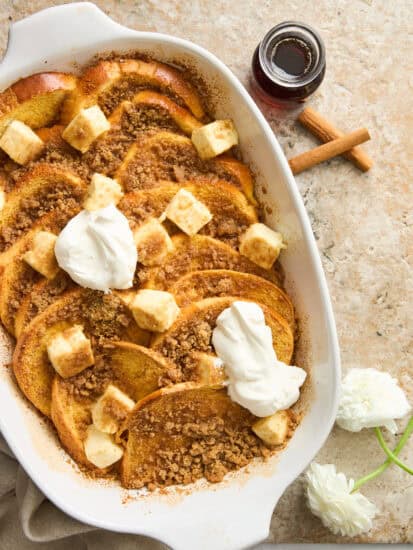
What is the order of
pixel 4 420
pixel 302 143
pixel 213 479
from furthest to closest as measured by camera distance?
pixel 302 143, pixel 213 479, pixel 4 420

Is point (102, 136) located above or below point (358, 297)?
above

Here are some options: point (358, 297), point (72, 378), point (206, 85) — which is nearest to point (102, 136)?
point (206, 85)

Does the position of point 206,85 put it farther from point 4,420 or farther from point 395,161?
point 4,420

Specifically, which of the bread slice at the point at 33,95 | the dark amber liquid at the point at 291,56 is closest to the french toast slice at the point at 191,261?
the bread slice at the point at 33,95

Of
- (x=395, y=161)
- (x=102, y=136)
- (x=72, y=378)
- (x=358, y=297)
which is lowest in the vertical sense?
(x=358, y=297)

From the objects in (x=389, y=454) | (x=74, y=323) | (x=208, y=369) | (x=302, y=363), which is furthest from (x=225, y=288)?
(x=389, y=454)

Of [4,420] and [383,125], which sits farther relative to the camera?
[383,125]

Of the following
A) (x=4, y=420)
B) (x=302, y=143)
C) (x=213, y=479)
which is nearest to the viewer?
(x=4, y=420)
